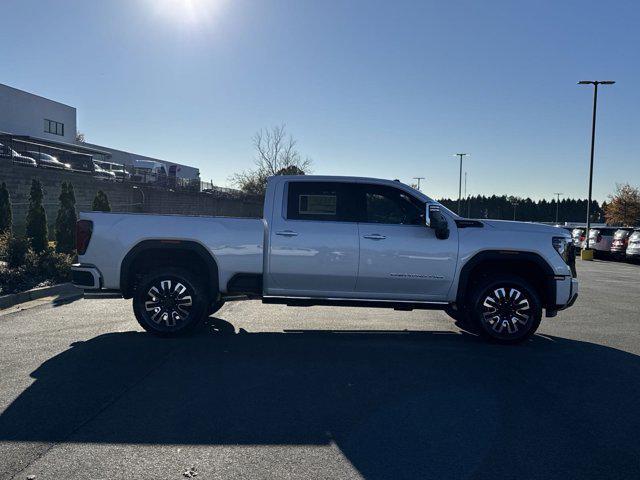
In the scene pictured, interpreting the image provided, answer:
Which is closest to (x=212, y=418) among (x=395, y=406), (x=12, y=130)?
(x=395, y=406)

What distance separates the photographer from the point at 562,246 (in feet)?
22.7

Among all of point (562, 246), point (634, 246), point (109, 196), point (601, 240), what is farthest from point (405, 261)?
point (109, 196)

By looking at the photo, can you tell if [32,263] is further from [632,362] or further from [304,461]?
[632,362]

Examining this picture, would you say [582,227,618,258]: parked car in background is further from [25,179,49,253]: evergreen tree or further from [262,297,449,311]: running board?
[25,179,49,253]: evergreen tree

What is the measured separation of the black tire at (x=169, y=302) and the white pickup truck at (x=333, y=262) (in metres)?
0.01

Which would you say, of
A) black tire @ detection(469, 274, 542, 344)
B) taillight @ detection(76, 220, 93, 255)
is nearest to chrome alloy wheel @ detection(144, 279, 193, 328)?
taillight @ detection(76, 220, 93, 255)

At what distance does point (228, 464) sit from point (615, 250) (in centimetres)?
2600

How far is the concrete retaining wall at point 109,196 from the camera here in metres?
21.2

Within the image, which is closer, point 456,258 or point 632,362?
point 632,362

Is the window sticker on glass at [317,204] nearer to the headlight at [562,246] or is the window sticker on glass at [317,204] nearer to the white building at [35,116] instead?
the headlight at [562,246]

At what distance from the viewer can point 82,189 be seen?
1005 inches

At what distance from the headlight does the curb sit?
8.40 meters

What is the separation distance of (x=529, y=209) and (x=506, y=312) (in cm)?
12787

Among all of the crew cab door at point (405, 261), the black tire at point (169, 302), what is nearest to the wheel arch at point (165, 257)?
the black tire at point (169, 302)
